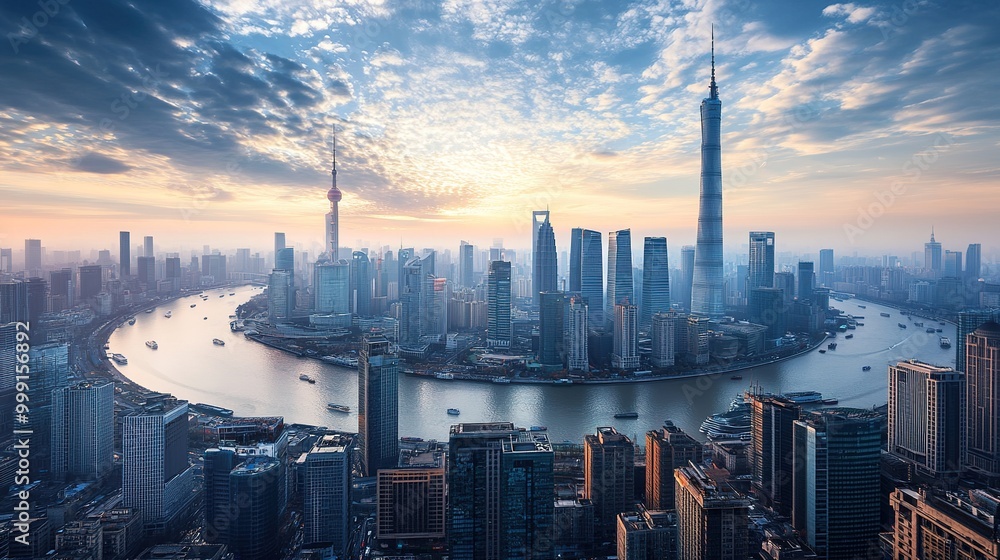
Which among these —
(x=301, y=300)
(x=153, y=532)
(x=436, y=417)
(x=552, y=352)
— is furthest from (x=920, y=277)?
(x=153, y=532)

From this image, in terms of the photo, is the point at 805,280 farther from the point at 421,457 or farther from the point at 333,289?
the point at 421,457

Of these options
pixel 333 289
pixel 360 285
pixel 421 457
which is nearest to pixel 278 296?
pixel 333 289

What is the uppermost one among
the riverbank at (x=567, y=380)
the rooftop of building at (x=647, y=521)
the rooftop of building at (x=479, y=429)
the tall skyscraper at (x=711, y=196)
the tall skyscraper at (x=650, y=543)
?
the tall skyscraper at (x=711, y=196)

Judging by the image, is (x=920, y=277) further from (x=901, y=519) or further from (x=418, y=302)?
(x=901, y=519)

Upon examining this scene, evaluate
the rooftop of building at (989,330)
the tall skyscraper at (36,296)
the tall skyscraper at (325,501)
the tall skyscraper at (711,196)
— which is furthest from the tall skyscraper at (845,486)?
the tall skyscraper at (711,196)

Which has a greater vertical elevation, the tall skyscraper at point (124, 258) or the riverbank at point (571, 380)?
the tall skyscraper at point (124, 258)

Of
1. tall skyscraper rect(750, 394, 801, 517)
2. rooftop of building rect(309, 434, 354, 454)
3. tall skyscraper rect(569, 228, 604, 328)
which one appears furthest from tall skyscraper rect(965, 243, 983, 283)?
rooftop of building rect(309, 434, 354, 454)

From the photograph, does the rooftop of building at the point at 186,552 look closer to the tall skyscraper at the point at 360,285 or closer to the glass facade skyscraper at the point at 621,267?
the glass facade skyscraper at the point at 621,267
